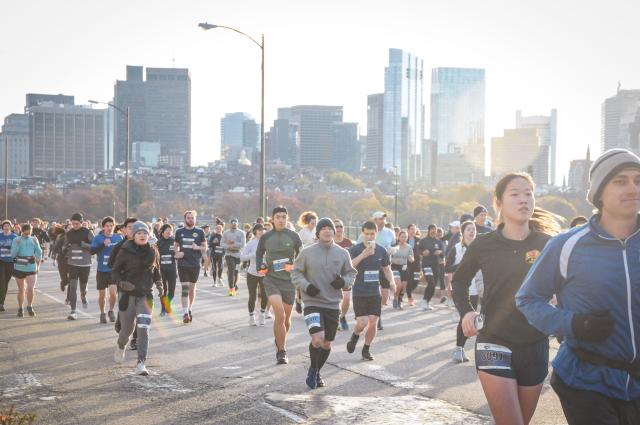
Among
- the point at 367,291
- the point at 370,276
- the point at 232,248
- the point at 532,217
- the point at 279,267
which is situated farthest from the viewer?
the point at 232,248

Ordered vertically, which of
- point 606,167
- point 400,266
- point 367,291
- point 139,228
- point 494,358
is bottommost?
point 400,266

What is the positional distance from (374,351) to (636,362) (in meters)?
9.14

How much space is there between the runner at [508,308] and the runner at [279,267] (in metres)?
6.07

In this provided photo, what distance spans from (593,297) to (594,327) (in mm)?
229

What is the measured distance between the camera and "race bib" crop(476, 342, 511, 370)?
5.82 m

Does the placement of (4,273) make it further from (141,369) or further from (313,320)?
(313,320)

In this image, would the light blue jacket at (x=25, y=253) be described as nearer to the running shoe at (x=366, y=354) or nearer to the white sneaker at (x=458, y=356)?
the running shoe at (x=366, y=354)

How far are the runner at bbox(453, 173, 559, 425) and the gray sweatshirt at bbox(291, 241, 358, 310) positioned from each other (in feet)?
13.5

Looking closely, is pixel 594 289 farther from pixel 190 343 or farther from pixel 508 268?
pixel 190 343

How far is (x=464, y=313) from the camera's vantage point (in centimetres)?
617

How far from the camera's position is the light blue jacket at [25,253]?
728 inches

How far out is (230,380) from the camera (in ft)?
35.2

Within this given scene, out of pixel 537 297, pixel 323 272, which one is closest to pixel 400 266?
pixel 323 272

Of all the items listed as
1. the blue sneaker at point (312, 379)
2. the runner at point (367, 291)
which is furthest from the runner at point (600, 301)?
the runner at point (367, 291)
